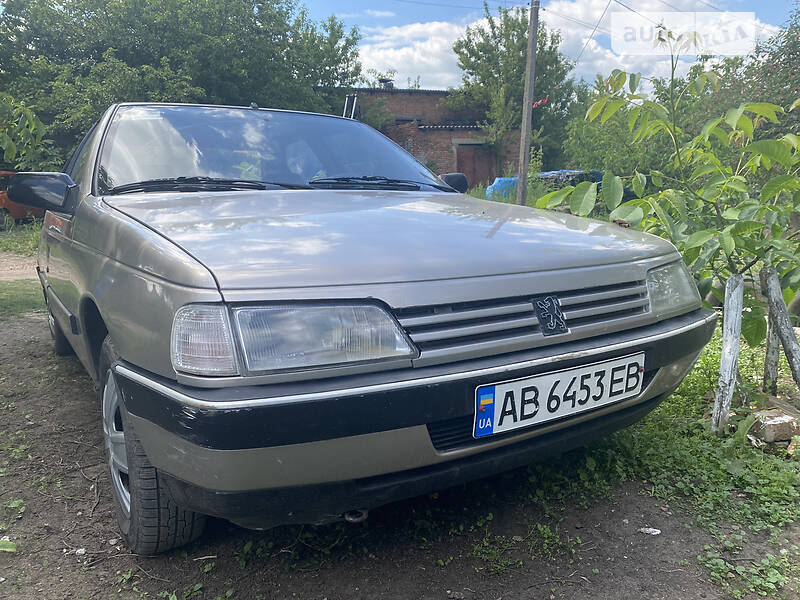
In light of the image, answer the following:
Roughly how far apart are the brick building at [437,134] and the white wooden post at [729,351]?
2126 cm

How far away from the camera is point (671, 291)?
1.99 metres

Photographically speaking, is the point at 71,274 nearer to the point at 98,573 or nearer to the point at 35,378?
the point at 98,573

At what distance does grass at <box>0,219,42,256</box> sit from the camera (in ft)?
33.2

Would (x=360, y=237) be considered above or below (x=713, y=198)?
below

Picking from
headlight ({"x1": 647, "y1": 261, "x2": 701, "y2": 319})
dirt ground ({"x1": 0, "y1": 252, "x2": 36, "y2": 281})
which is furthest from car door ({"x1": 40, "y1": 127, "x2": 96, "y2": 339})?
dirt ground ({"x1": 0, "y1": 252, "x2": 36, "y2": 281})

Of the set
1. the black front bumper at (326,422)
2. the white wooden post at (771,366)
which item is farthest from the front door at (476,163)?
the black front bumper at (326,422)

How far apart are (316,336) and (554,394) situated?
702 millimetres

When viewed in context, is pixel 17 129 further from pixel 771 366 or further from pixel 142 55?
pixel 142 55

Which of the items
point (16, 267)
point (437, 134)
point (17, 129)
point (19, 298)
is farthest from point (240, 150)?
point (437, 134)

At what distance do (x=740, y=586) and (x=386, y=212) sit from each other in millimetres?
1603

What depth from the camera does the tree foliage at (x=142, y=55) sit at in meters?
14.8

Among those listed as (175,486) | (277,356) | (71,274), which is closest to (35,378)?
(71,274)

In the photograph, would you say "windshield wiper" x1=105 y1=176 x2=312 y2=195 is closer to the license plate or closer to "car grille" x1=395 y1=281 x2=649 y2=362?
"car grille" x1=395 y1=281 x2=649 y2=362

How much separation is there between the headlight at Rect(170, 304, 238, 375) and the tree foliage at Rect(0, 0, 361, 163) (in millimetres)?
15212
